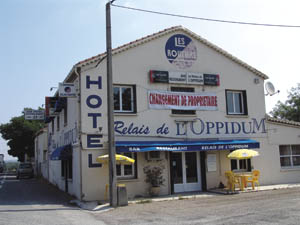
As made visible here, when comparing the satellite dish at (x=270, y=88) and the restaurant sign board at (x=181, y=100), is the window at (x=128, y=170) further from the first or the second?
the satellite dish at (x=270, y=88)

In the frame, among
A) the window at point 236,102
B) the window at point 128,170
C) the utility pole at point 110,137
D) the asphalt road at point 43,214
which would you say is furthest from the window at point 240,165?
the asphalt road at point 43,214

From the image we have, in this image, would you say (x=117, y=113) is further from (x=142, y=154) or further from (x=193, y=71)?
(x=193, y=71)

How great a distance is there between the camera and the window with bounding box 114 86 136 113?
15297 millimetres

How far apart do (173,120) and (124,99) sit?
2.59 metres

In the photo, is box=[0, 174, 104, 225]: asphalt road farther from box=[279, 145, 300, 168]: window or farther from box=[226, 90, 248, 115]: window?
box=[279, 145, 300, 168]: window

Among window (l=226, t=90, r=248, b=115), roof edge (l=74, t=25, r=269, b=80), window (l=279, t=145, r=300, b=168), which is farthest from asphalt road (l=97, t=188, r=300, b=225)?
roof edge (l=74, t=25, r=269, b=80)

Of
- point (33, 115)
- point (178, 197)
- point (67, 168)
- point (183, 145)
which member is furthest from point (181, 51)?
point (33, 115)

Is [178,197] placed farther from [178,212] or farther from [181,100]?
[181,100]

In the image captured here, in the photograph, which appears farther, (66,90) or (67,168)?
(67,168)

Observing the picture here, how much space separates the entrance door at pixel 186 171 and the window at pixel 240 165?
209 cm

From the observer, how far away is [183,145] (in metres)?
15.1

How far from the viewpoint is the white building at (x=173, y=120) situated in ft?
47.8

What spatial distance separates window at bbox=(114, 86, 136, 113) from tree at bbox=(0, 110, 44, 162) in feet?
117

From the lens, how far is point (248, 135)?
17.6 meters
